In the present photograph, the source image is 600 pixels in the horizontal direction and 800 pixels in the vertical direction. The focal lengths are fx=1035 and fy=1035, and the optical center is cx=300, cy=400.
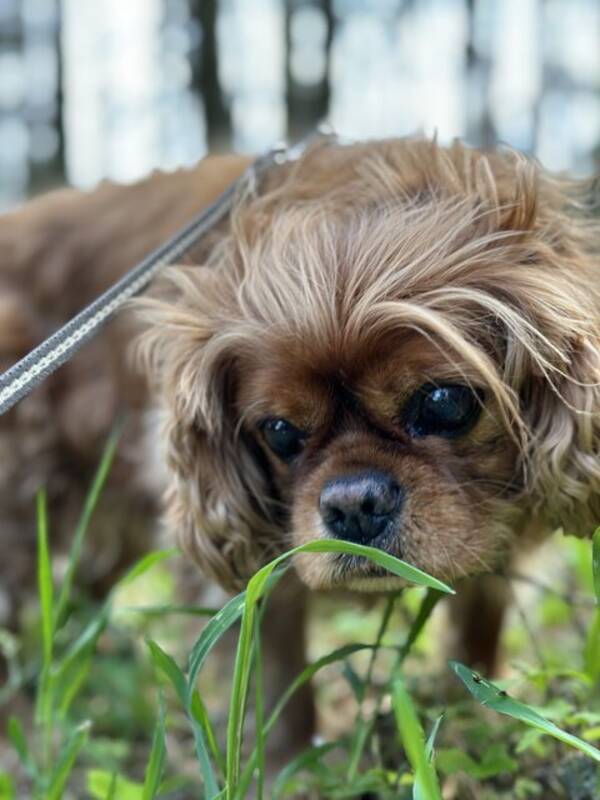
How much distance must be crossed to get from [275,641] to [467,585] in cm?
60

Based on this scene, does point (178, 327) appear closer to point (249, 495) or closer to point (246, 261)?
point (246, 261)

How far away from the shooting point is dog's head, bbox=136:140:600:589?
1.96 m

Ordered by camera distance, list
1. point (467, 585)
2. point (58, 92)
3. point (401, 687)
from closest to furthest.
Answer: point (401, 687)
point (467, 585)
point (58, 92)

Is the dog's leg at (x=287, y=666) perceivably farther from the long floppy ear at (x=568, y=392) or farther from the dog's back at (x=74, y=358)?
the long floppy ear at (x=568, y=392)

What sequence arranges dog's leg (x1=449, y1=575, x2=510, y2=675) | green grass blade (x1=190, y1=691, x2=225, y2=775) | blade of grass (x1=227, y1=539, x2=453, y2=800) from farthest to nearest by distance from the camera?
dog's leg (x1=449, y1=575, x2=510, y2=675)
green grass blade (x1=190, y1=691, x2=225, y2=775)
blade of grass (x1=227, y1=539, x2=453, y2=800)

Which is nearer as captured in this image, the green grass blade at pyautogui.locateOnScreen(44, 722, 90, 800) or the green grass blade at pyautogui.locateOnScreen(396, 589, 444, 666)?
the green grass blade at pyautogui.locateOnScreen(44, 722, 90, 800)

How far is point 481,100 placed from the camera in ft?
35.0

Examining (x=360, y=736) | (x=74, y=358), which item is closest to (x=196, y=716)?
(x=360, y=736)

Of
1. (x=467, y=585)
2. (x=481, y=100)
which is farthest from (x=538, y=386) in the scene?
(x=481, y=100)

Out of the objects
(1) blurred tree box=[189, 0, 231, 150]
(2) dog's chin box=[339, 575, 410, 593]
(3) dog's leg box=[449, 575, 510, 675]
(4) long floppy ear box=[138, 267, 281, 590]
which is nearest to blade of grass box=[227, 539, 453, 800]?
(2) dog's chin box=[339, 575, 410, 593]

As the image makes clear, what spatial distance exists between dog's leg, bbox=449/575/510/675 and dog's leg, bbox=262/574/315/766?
0.57m

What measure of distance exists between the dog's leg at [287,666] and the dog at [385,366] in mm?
571

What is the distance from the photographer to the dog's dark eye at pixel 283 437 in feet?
7.12

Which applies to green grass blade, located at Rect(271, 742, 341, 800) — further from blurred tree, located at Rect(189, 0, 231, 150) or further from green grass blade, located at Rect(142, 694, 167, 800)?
blurred tree, located at Rect(189, 0, 231, 150)
